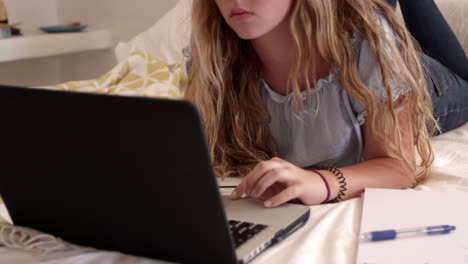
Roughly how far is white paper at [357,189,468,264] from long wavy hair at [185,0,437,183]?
0.22 metres

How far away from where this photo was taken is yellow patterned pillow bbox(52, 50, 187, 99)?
154cm

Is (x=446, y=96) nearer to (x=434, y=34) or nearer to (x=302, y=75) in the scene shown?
(x=434, y=34)

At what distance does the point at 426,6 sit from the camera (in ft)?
4.47

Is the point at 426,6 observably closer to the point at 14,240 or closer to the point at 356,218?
the point at 356,218

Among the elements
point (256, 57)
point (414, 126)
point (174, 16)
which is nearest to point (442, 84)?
point (414, 126)

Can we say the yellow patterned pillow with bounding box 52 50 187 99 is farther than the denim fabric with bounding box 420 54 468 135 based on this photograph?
Yes

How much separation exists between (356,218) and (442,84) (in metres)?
0.78

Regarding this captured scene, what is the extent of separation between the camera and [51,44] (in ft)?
7.92

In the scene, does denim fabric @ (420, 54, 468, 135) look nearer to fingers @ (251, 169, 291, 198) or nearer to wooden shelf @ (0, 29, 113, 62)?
fingers @ (251, 169, 291, 198)

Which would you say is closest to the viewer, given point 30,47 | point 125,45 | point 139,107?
point 139,107

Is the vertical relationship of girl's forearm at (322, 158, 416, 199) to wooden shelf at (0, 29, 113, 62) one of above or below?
above

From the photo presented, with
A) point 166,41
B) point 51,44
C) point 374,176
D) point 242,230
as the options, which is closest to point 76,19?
point 51,44

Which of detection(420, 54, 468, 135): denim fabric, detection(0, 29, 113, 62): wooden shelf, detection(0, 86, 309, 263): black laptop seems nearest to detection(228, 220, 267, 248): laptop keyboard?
detection(0, 86, 309, 263): black laptop

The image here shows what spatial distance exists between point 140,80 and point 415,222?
1.08 meters
